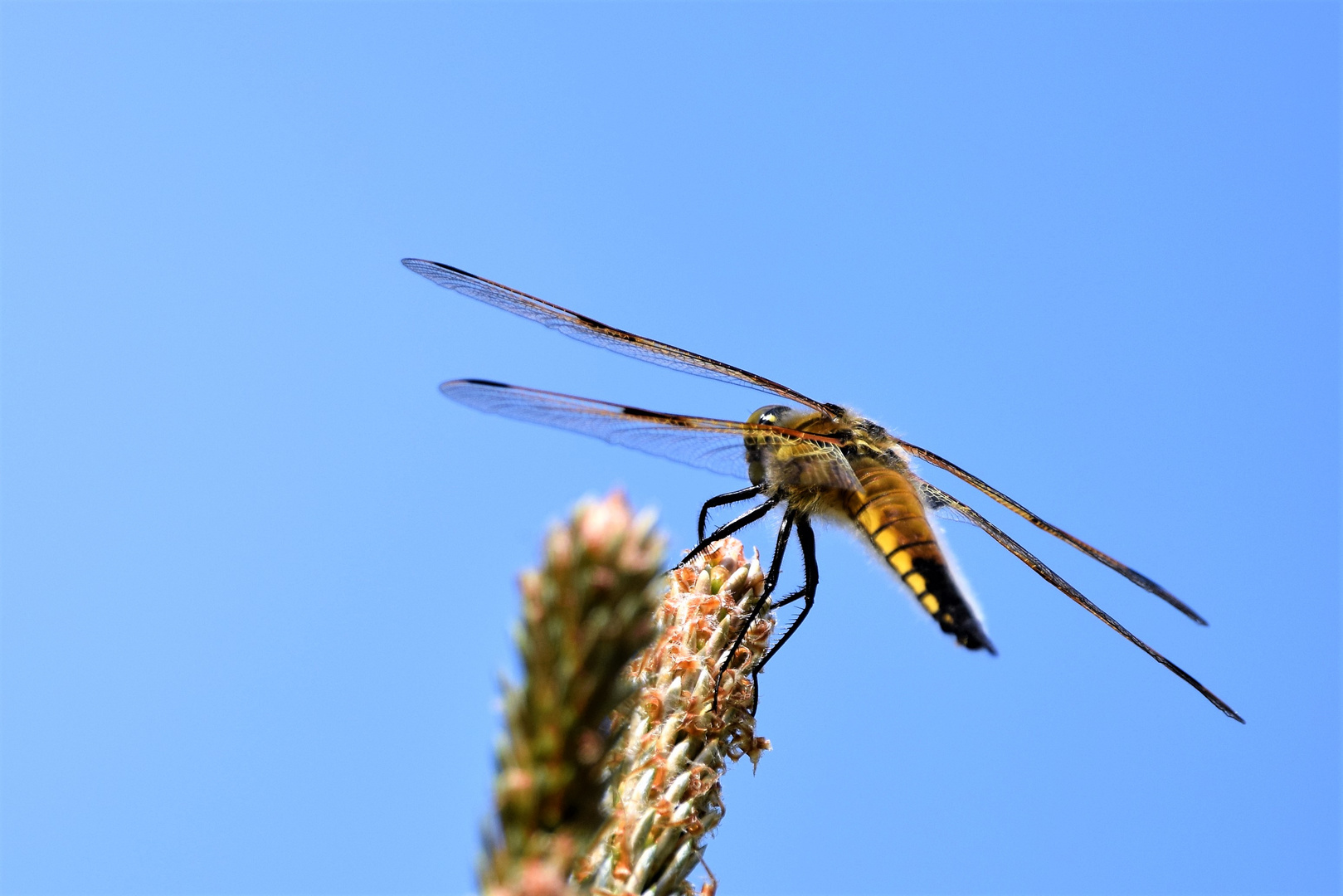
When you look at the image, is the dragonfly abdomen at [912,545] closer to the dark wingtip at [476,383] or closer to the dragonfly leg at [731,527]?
the dragonfly leg at [731,527]

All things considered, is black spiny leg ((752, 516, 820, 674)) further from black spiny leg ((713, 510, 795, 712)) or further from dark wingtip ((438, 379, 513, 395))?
dark wingtip ((438, 379, 513, 395))

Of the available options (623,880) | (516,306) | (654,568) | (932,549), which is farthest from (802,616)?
(654,568)

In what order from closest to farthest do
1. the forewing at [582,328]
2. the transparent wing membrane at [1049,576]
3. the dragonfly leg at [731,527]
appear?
the transparent wing membrane at [1049,576] < the dragonfly leg at [731,527] < the forewing at [582,328]

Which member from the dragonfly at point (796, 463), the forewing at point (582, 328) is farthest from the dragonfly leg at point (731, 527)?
the forewing at point (582, 328)

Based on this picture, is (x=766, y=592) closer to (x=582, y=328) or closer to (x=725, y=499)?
(x=725, y=499)

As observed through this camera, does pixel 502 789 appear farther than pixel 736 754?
No

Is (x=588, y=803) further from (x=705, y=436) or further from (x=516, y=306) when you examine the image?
(x=516, y=306)

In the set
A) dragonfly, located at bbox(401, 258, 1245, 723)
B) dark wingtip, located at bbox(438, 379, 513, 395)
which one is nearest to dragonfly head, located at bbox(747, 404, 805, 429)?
dragonfly, located at bbox(401, 258, 1245, 723)
